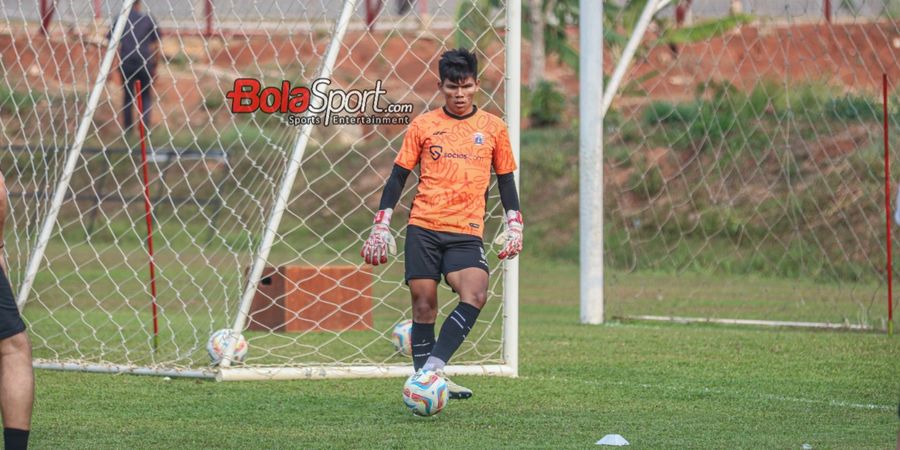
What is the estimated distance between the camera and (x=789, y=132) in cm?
1335

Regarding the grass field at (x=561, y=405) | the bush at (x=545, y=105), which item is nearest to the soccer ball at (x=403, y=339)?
the grass field at (x=561, y=405)

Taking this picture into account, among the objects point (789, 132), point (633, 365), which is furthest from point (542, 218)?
point (633, 365)

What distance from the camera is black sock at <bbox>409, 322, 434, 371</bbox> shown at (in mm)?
6566

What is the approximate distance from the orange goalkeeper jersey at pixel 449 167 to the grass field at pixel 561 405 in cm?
92

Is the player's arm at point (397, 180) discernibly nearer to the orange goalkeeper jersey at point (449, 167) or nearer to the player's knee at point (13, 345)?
the orange goalkeeper jersey at point (449, 167)

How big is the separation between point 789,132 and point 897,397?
273 inches

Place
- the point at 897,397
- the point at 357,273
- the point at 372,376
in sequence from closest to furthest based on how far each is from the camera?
the point at 897,397, the point at 372,376, the point at 357,273

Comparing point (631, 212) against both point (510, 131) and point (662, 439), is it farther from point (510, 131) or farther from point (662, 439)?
point (662, 439)

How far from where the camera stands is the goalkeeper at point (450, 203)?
6.34 metres

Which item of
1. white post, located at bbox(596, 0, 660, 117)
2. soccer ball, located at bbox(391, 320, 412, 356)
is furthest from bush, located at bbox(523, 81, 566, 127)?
soccer ball, located at bbox(391, 320, 412, 356)

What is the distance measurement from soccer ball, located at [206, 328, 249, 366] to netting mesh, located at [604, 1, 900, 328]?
4.56 m

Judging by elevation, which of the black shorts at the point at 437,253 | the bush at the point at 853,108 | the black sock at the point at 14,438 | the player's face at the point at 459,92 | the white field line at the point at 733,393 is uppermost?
the bush at the point at 853,108

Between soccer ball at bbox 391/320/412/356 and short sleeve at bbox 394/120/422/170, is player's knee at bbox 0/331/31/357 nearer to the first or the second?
short sleeve at bbox 394/120/422/170

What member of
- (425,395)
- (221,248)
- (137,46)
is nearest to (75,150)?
(137,46)
